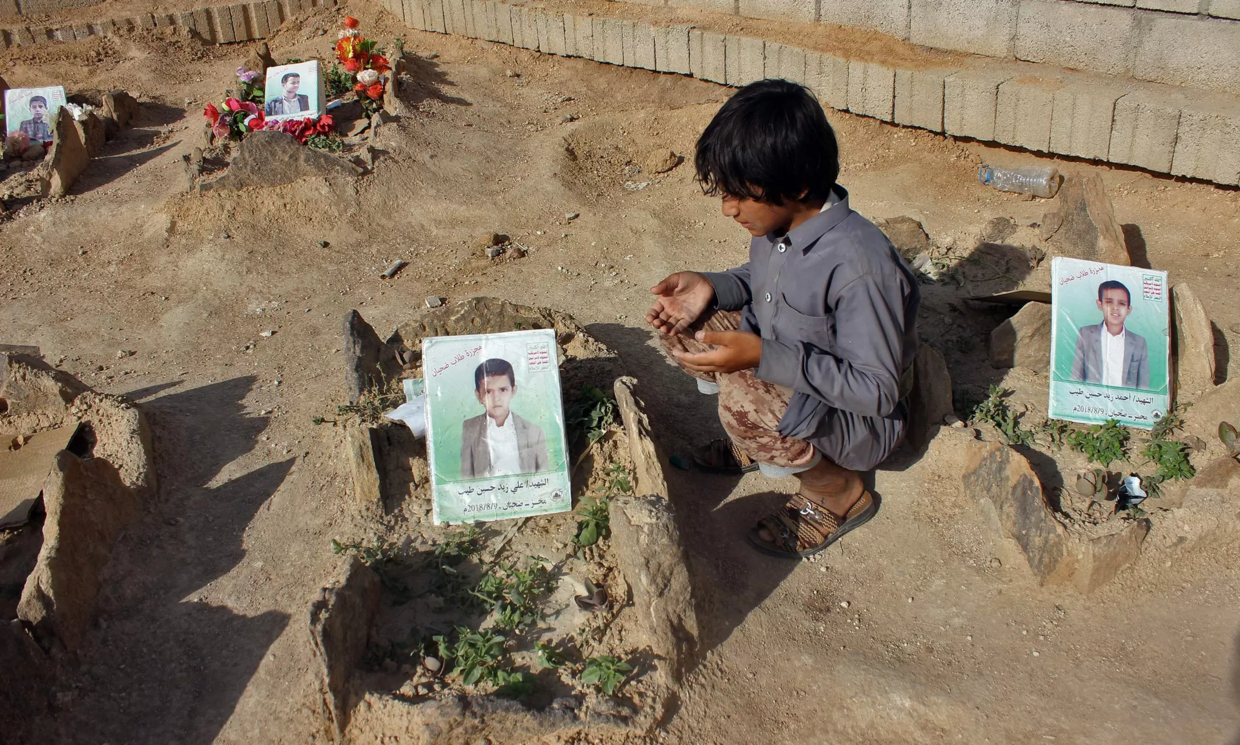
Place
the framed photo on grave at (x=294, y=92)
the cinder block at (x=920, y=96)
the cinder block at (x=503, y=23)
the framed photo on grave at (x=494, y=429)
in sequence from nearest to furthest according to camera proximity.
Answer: the framed photo on grave at (x=494, y=429), the cinder block at (x=920, y=96), the framed photo on grave at (x=294, y=92), the cinder block at (x=503, y=23)

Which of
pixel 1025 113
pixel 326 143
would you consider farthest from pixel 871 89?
pixel 326 143

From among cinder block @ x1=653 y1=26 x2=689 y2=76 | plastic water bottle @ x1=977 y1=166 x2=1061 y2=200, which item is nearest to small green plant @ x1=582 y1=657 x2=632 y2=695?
plastic water bottle @ x1=977 y1=166 x2=1061 y2=200

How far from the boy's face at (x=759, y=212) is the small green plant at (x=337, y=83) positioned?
5301 millimetres

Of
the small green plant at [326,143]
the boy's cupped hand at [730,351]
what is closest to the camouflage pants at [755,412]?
the boy's cupped hand at [730,351]

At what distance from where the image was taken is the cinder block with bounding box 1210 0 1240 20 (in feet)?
15.5

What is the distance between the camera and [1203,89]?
4.91m

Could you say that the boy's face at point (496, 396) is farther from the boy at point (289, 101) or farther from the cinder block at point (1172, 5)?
the boy at point (289, 101)

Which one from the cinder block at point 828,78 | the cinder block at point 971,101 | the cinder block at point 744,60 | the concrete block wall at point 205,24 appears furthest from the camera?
the concrete block wall at point 205,24

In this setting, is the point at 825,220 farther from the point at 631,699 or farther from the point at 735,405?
the point at 631,699

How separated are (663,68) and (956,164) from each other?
7.91 ft

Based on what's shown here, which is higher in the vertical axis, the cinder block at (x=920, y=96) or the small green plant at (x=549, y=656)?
the cinder block at (x=920, y=96)

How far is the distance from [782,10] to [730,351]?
15.2 feet

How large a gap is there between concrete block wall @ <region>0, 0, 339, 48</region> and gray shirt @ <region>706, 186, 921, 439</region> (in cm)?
751

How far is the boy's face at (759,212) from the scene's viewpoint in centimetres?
283
